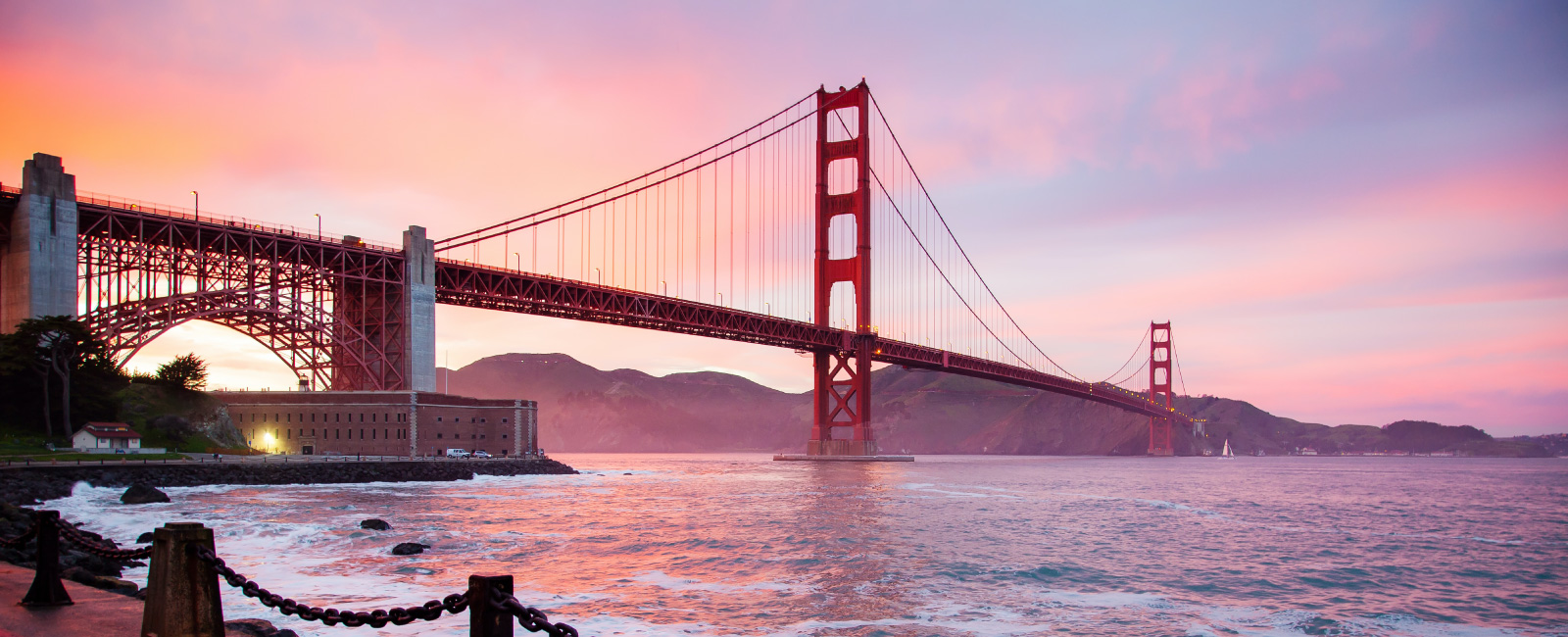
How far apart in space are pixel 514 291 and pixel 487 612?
7033 cm

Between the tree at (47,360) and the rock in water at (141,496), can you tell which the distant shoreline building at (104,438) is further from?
the rock in water at (141,496)

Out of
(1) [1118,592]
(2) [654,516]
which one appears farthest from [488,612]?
(2) [654,516]

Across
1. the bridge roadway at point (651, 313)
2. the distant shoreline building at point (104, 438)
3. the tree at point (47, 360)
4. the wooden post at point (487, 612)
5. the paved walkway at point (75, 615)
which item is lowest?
the distant shoreline building at point (104, 438)

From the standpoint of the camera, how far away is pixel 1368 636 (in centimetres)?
1631

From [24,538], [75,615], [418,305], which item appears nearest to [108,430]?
[418,305]

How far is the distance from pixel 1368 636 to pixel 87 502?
38842mm

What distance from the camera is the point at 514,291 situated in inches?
2923

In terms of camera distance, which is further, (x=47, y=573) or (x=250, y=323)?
(x=250, y=323)

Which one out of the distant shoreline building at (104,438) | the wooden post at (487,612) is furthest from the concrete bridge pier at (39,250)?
the wooden post at (487,612)

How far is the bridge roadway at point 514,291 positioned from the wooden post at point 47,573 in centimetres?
5227

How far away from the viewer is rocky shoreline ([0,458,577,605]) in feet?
57.0

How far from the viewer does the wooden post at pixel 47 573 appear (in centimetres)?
988

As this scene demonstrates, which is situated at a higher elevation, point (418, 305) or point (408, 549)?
point (418, 305)

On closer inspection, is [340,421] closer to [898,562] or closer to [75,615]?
[898,562]
